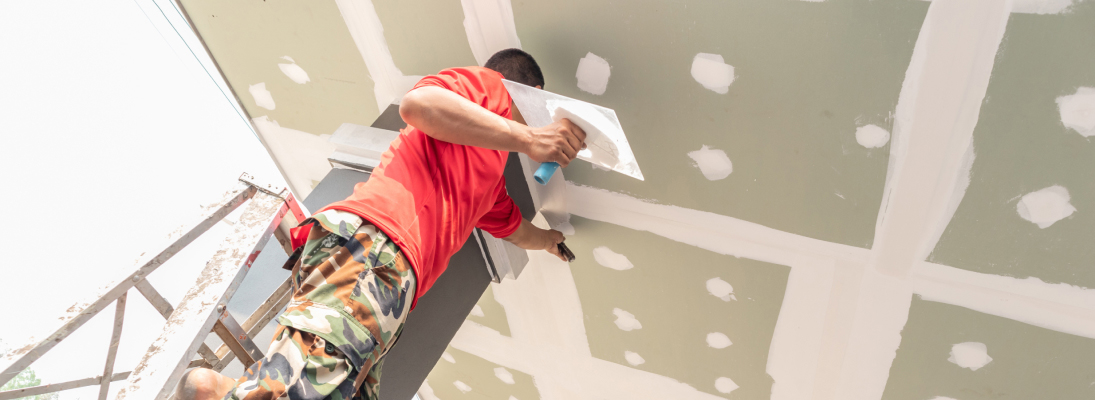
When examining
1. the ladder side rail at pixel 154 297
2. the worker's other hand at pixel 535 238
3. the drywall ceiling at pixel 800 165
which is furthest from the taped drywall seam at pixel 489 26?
the ladder side rail at pixel 154 297

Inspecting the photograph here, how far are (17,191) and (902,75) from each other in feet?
7.77

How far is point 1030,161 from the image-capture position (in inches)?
50.1

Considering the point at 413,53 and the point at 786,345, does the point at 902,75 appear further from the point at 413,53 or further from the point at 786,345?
the point at 413,53

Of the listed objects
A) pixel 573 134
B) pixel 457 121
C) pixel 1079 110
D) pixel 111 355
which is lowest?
pixel 111 355

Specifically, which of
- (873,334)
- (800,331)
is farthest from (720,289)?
(873,334)

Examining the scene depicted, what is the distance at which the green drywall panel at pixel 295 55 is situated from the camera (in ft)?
6.15

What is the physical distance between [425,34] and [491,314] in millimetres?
1410

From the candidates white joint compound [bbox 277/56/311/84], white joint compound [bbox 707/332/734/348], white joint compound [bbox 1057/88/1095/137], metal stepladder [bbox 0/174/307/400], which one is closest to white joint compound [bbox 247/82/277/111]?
white joint compound [bbox 277/56/311/84]

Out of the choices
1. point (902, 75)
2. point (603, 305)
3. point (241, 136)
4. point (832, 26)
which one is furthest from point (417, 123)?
point (241, 136)

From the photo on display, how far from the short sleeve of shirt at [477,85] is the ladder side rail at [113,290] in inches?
21.8

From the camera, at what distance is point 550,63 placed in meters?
1.61

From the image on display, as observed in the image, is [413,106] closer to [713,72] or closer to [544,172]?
[544,172]

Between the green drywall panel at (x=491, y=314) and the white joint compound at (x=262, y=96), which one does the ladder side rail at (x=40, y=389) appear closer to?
the white joint compound at (x=262, y=96)

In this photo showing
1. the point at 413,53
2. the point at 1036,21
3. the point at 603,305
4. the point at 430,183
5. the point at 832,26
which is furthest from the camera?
the point at 603,305
